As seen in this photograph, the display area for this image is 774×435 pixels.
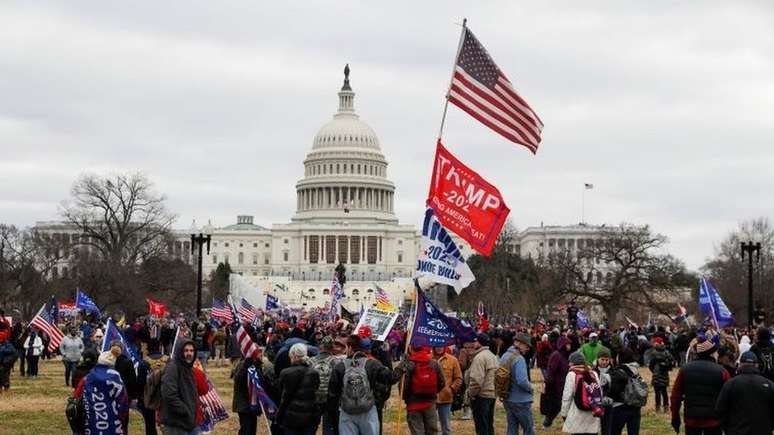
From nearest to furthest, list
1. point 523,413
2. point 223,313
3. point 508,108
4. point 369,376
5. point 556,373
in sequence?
point 369,376, point 523,413, point 508,108, point 556,373, point 223,313

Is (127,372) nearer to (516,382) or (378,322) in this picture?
(516,382)

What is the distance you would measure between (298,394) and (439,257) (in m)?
3.03

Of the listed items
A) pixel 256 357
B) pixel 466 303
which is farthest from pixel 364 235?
pixel 256 357

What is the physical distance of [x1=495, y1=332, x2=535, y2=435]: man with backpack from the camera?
51.2ft

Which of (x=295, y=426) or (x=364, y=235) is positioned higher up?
(x=364, y=235)

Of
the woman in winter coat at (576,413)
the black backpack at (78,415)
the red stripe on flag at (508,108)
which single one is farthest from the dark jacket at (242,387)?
the red stripe on flag at (508,108)

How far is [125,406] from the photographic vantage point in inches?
507

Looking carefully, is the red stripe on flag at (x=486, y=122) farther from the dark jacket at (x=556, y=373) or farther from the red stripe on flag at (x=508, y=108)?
the dark jacket at (x=556, y=373)

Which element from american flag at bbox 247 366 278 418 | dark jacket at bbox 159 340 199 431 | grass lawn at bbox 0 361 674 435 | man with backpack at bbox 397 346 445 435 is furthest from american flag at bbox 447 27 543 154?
dark jacket at bbox 159 340 199 431

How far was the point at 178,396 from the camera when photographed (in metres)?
12.7

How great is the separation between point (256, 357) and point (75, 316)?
35.2m

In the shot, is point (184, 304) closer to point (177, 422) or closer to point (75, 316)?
point (75, 316)

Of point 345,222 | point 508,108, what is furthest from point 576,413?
point 345,222

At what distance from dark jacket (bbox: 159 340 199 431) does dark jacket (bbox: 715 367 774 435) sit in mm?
4654
